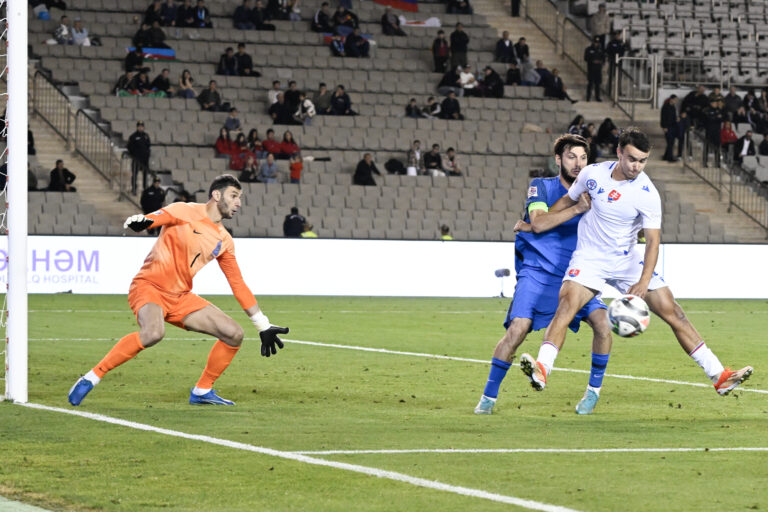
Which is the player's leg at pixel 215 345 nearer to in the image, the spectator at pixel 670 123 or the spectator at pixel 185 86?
the spectator at pixel 185 86

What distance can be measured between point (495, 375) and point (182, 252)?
258cm

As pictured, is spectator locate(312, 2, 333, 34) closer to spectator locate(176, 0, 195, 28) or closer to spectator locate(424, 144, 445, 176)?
spectator locate(176, 0, 195, 28)

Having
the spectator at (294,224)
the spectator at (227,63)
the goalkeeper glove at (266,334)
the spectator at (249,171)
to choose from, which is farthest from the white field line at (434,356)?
the spectator at (227,63)

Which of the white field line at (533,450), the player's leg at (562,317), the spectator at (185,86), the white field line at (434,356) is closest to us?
the white field line at (533,450)

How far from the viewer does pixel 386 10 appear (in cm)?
3894

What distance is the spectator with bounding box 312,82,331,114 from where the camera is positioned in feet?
114

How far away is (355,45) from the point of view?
121 ft

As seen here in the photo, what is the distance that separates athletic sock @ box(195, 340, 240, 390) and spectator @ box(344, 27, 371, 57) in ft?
87.6

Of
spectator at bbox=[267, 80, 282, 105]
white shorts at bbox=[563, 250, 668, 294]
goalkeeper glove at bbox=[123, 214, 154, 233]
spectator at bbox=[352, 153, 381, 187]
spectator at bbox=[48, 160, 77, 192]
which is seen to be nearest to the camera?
goalkeeper glove at bbox=[123, 214, 154, 233]

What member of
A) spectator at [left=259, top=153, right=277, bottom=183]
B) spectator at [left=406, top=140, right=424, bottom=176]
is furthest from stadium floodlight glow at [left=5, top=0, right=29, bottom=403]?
spectator at [left=406, top=140, right=424, bottom=176]

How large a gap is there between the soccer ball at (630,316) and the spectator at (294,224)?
2042 cm

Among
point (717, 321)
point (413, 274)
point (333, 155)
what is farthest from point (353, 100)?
point (717, 321)

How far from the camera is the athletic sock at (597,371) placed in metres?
10.7

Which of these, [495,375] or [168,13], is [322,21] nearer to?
[168,13]
